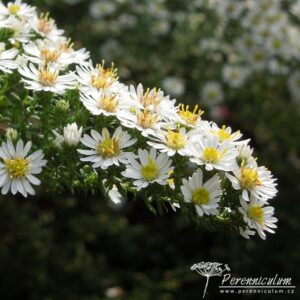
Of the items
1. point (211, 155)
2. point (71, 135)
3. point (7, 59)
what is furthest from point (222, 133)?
point (7, 59)

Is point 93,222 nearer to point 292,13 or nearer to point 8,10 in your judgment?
point 8,10

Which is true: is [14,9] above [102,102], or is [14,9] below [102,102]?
above

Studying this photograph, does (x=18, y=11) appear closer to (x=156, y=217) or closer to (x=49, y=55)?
(x=49, y=55)

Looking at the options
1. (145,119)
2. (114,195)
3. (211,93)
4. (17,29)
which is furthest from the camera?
(211,93)

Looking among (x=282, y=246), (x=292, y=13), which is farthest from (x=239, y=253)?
→ (x=292, y=13)

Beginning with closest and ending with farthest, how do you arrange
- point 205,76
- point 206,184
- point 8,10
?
point 206,184, point 8,10, point 205,76

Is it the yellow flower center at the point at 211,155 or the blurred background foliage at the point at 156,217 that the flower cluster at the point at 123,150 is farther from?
the blurred background foliage at the point at 156,217

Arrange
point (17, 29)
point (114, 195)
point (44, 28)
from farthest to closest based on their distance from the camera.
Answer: point (44, 28), point (17, 29), point (114, 195)
